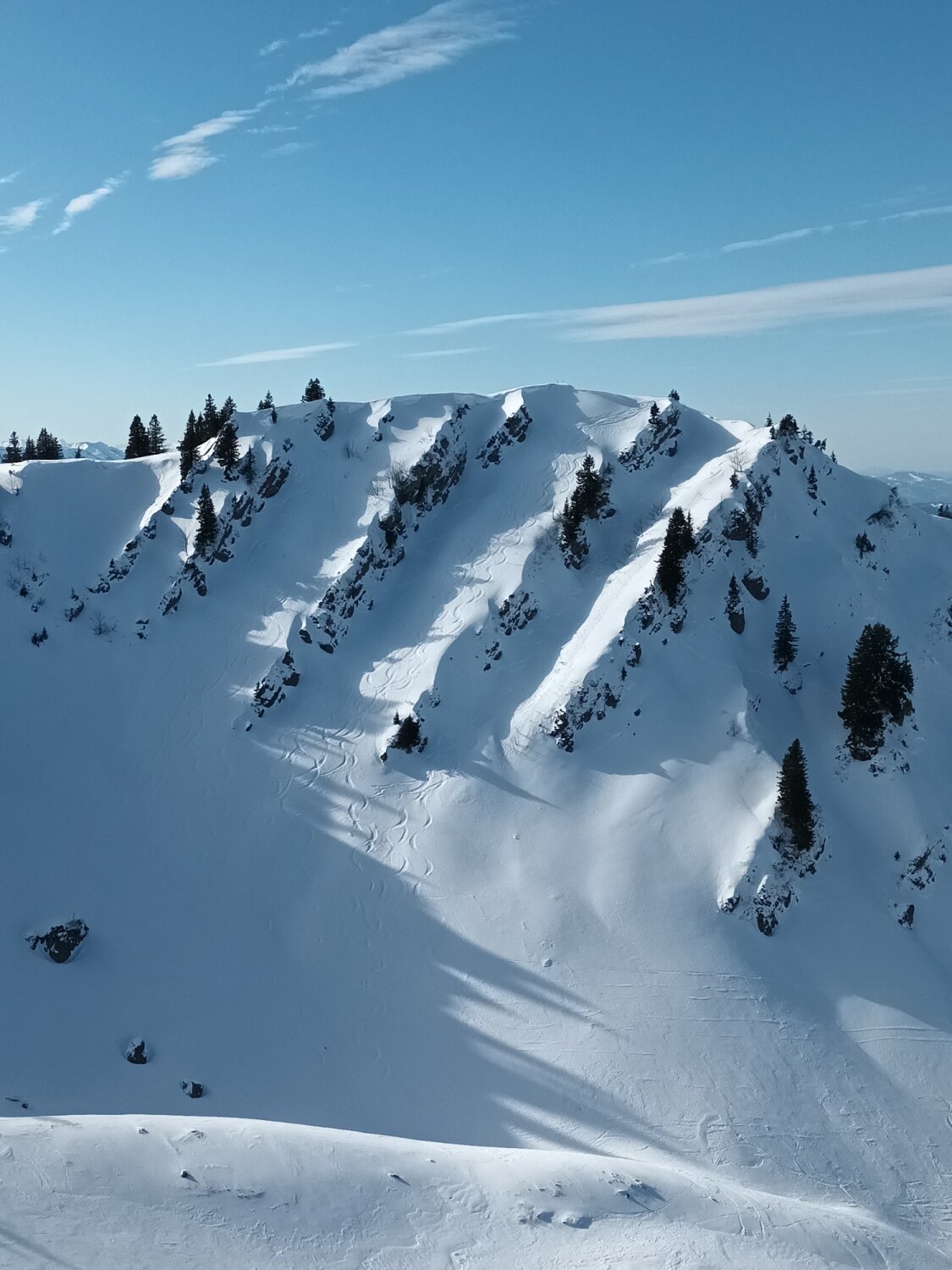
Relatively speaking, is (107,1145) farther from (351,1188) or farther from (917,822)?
(917,822)

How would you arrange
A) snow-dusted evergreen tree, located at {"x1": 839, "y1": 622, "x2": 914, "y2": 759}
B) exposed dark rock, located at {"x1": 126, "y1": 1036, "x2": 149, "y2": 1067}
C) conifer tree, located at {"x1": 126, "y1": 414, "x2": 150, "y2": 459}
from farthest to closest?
conifer tree, located at {"x1": 126, "y1": 414, "x2": 150, "y2": 459}
snow-dusted evergreen tree, located at {"x1": 839, "y1": 622, "x2": 914, "y2": 759}
exposed dark rock, located at {"x1": 126, "y1": 1036, "x2": 149, "y2": 1067}

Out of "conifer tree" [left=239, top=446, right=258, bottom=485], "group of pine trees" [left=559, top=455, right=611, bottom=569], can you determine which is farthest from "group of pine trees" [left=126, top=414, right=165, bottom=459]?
"group of pine trees" [left=559, top=455, right=611, bottom=569]

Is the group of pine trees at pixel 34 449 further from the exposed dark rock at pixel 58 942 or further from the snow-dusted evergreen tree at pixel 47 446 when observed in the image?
the exposed dark rock at pixel 58 942

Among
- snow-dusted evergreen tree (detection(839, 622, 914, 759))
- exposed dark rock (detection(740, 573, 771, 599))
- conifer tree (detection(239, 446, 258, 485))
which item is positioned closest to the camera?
snow-dusted evergreen tree (detection(839, 622, 914, 759))

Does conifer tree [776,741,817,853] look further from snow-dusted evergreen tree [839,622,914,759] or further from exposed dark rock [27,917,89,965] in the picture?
exposed dark rock [27,917,89,965]

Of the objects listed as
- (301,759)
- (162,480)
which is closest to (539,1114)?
(301,759)

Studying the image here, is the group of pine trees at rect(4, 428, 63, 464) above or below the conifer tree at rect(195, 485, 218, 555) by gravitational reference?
above

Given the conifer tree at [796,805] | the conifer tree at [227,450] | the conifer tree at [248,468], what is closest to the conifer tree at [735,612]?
the conifer tree at [796,805]
